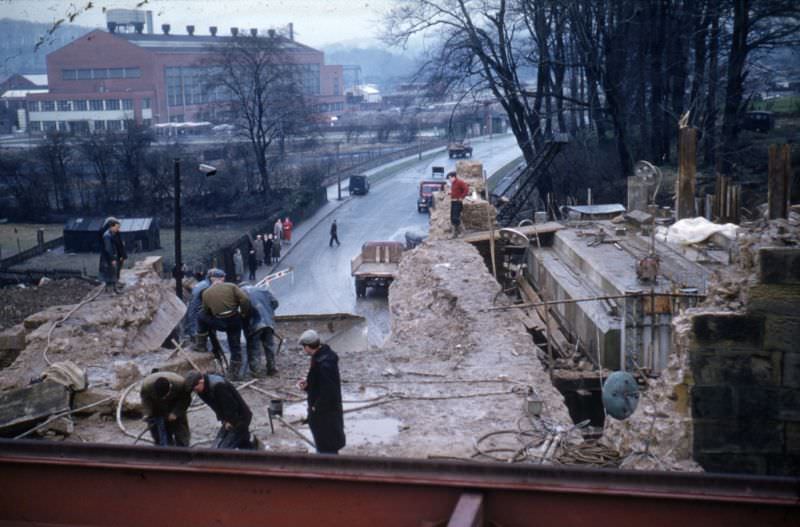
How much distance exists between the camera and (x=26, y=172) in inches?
1844

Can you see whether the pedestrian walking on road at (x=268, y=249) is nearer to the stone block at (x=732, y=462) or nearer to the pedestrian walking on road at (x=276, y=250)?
the pedestrian walking on road at (x=276, y=250)

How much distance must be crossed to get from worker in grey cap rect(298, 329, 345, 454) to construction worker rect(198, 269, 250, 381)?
2658mm

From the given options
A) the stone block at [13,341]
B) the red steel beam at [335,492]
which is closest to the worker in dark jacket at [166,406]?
the red steel beam at [335,492]

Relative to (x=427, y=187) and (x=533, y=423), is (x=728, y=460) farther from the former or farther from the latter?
(x=427, y=187)

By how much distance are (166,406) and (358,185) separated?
4705 centimetres

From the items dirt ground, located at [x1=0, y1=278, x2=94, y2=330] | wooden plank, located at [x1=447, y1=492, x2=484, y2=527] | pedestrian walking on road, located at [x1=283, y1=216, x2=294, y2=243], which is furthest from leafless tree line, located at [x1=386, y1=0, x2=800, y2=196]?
wooden plank, located at [x1=447, y1=492, x2=484, y2=527]

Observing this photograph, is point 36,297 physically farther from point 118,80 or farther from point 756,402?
point 118,80

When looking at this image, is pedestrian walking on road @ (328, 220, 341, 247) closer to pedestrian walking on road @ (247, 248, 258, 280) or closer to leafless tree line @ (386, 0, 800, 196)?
pedestrian walking on road @ (247, 248, 258, 280)

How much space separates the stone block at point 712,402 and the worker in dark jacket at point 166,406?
4.09 meters

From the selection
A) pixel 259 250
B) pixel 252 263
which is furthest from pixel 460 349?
pixel 259 250

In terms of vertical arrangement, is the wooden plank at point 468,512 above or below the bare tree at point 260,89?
below

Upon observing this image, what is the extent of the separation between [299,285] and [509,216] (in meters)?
9.32

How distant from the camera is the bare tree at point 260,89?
5022 cm

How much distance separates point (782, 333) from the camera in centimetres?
682
